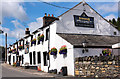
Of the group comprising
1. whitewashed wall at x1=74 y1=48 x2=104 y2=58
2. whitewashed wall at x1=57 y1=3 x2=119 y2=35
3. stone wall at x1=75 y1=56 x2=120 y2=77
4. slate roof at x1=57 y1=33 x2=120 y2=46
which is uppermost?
whitewashed wall at x1=57 y1=3 x2=119 y2=35

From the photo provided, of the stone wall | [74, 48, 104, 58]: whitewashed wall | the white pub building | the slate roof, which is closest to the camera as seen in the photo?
the stone wall

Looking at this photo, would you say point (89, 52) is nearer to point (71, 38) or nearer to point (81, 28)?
point (71, 38)

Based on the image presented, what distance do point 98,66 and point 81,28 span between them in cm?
731

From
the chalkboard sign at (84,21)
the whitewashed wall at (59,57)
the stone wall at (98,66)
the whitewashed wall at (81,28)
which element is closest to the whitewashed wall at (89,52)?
the whitewashed wall at (59,57)

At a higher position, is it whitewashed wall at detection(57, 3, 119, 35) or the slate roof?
whitewashed wall at detection(57, 3, 119, 35)

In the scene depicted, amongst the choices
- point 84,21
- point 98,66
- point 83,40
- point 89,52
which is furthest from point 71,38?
point 98,66

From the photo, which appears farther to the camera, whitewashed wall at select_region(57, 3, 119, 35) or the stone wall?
whitewashed wall at select_region(57, 3, 119, 35)

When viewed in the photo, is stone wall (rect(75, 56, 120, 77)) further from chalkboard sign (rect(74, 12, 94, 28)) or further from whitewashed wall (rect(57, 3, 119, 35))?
chalkboard sign (rect(74, 12, 94, 28))

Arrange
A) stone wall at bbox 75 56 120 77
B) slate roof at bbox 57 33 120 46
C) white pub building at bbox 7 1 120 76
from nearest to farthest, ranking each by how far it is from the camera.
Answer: stone wall at bbox 75 56 120 77 < white pub building at bbox 7 1 120 76 < slate roof at bbox 57 33 120 46

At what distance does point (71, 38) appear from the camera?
1831 cm

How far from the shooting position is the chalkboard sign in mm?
20875

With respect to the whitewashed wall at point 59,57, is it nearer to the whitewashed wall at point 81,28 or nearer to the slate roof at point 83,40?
the slate roof at point 83,40

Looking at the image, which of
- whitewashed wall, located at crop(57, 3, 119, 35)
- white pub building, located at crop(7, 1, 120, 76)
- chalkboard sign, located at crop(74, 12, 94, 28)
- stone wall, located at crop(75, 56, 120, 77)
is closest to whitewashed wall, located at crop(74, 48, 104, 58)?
white pub building, located at crop(7, 1, 120, 76)

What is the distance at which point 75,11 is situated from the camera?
20938mm
